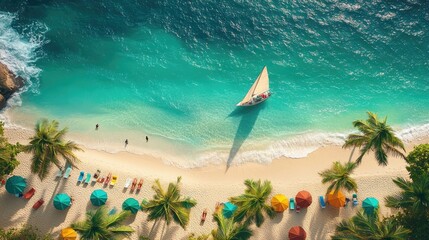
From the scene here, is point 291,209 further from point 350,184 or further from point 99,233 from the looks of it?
point 99,233

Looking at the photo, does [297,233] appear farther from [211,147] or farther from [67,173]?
[67,173]

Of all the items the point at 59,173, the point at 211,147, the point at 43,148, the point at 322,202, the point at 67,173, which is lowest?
the point at 59,173

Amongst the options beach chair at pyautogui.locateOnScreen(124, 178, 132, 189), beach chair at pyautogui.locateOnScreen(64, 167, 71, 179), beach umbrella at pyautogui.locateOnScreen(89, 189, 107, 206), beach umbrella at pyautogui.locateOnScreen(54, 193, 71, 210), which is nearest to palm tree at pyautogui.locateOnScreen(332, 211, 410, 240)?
beach chair at pyautogui.locateOnScreen(124, 178, 132, 189)

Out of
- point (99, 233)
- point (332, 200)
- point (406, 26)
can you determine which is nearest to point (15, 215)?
point (99, 233)

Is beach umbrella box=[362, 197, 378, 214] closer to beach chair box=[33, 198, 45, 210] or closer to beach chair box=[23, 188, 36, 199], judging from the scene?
beach chair box=[33, 198, 45, 210]

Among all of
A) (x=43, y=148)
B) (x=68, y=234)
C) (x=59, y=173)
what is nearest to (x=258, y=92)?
(x=59, y=173)
